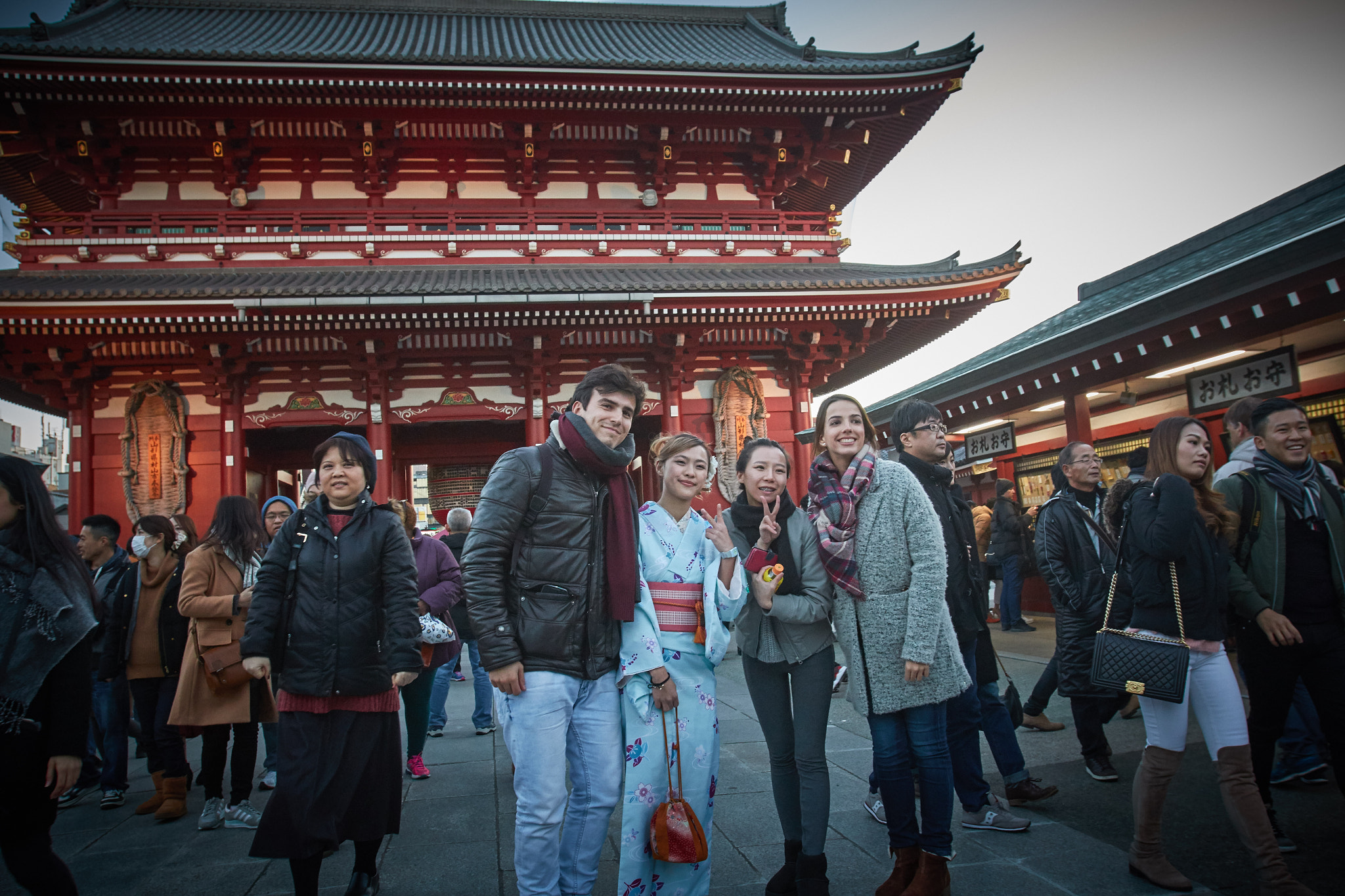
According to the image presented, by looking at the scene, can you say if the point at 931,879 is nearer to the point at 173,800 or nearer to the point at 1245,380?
the point at 173,800

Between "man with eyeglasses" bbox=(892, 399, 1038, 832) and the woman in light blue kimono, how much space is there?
1.13 meters

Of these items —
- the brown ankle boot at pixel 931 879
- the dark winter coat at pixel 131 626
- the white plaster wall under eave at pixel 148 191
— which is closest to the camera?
the brown ankle boot at pixel 931 879

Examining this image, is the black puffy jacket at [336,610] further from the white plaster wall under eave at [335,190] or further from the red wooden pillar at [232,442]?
the white plaster wall under eave at [335,190]

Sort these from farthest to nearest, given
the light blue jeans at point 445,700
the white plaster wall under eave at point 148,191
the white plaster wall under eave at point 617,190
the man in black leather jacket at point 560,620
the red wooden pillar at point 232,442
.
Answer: the white plaster wall under eave at point 617,190 < the white plaster wall under eave at point 148,191 < the red wooden pillar at point 232,442 < the light blue jeans at point 445,700 < the man in black leather jacket at point 560,620

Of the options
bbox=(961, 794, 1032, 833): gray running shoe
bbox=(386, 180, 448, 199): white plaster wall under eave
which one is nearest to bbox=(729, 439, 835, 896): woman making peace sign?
bbox=(961, 794, 1032, 833): gray running shoe

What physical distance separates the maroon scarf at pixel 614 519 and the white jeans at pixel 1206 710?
2018mm

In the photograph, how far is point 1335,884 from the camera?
253 centimetres

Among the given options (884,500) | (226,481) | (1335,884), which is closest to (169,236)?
(226,481)

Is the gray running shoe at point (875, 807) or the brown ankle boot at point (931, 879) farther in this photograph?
the gray running shoe at point (875, 807)

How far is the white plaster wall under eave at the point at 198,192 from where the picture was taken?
10125 mm

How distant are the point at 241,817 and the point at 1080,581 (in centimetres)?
478

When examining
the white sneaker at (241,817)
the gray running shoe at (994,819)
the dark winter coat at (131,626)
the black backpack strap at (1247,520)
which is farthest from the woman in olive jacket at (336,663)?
the black backpack strap at (1247,520)

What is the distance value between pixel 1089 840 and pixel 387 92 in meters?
10.8

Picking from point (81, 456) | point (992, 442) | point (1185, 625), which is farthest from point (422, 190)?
point (1185, 625)
